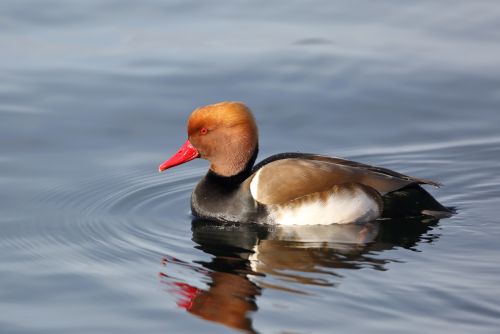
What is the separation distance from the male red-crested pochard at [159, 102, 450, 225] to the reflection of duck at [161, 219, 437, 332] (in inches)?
4.1

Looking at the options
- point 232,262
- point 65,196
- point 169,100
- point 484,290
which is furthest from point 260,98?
point 484,290

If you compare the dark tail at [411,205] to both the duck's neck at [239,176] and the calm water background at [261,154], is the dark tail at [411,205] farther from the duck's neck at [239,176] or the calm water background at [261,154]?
the duck's neck at [239,176]

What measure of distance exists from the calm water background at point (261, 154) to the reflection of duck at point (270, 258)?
2 centimetres

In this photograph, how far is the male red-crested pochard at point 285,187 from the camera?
29.8 feet

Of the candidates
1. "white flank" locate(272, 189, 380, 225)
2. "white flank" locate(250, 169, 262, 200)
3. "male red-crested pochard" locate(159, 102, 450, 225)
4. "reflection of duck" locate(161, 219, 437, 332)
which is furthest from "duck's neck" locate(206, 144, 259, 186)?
"white flank" locate(272, 189, 380, 225)

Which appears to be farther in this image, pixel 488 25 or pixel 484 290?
pixel 488 25

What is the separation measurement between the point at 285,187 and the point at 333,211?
462 millimetres

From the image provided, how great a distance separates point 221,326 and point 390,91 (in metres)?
5.63

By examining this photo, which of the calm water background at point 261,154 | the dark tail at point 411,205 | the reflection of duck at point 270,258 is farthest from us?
the dark tail at point 411,205

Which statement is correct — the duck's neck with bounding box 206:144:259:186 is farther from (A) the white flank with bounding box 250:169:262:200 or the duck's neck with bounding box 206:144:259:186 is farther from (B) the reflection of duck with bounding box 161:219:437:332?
(B) the reflection of duck with bounding box 161:219:437:332

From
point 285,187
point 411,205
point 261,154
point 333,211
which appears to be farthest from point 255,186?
point 261,154

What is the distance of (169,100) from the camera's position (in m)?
11.7

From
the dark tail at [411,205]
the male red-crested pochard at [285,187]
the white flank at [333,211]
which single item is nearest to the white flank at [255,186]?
the male red-crested pochard at [285,187]

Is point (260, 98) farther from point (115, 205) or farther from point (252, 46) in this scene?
point (115, 205)
